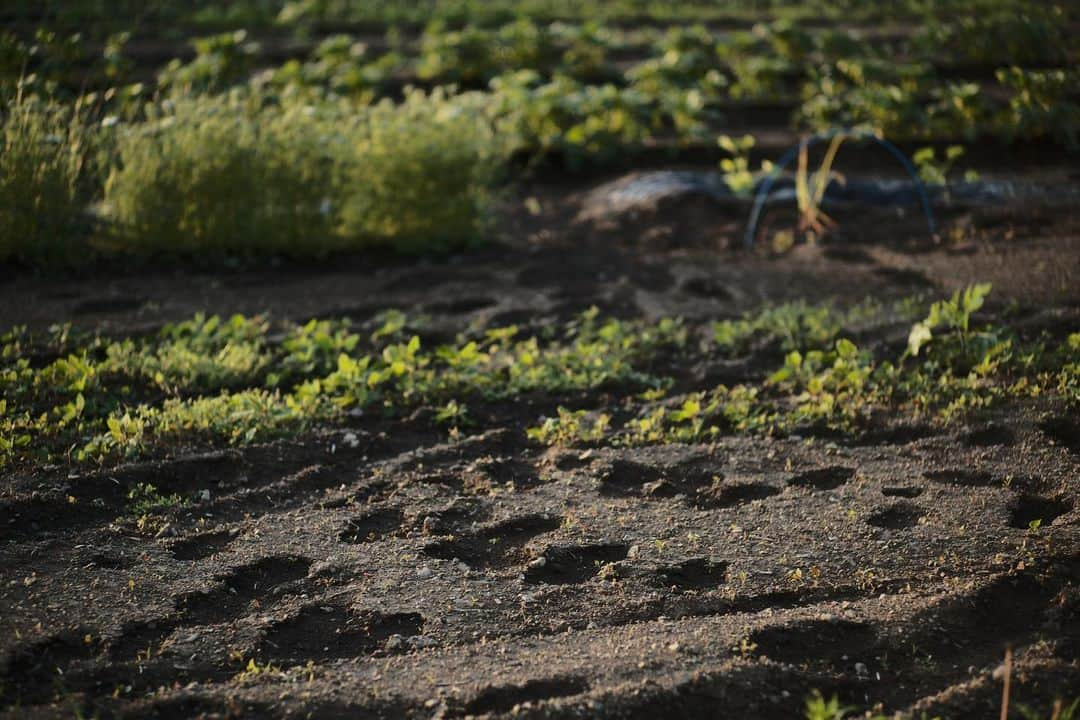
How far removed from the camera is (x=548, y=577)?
9.59 ft

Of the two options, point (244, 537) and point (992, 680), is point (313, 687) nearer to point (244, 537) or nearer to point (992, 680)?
point (244, 537)

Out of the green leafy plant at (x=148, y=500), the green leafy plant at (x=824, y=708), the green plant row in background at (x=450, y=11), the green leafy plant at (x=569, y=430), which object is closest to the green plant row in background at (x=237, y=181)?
the green leafy plant at (x=569, y=430)

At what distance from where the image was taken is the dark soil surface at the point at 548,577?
2404mm

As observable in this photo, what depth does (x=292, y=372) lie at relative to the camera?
423cm

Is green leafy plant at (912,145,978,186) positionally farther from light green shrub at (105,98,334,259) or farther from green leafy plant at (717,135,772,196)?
light green shrub at (105,98,334,259)

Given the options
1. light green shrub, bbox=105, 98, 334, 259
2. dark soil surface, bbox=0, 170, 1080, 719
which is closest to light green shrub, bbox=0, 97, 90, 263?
light green shrub, bbox=105, 98, 334, 259

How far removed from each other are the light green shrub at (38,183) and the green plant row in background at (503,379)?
100cm

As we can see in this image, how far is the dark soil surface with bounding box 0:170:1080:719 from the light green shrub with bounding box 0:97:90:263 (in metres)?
2.30

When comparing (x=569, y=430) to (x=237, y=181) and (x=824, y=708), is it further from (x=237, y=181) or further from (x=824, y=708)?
(x=237, y=181)

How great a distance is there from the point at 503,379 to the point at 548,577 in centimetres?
139

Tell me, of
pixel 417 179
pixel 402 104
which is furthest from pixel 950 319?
pixel 402 104

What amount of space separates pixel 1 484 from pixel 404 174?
2.87 metres

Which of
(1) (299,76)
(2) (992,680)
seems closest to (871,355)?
(2) (992,680)

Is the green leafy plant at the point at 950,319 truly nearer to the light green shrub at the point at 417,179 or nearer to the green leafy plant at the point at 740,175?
the green leafy plant at the point at 740,175
